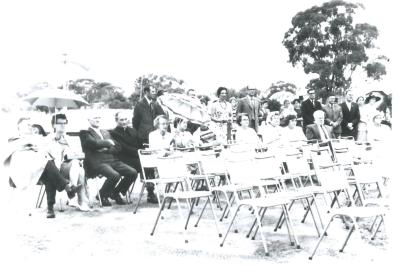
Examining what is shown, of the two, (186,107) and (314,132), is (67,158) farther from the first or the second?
(314,132)

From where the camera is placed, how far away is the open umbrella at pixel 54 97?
8509 millimetres

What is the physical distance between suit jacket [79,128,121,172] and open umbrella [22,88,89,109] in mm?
1247

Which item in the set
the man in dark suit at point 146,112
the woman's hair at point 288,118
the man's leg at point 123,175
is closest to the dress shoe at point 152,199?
the man's leg at point 123,175

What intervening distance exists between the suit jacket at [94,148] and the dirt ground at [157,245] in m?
1.11

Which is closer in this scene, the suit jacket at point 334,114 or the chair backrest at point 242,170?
the chair backrest at point 242,170

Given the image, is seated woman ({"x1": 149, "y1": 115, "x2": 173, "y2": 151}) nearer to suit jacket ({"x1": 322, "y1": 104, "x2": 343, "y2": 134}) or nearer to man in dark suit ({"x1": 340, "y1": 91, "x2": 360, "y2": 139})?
suit jacket ({"x1": 322, "y1": 104, "x2": 343, "y2": 134})

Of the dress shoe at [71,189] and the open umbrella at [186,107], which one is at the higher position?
the open umbrella at [186,107]

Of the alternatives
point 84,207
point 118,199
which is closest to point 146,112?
point 118,199

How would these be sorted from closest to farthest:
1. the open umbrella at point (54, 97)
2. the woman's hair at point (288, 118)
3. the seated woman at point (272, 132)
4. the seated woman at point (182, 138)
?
1. the seated woman at point (182, 138)
2. the open umbrella at point (54, 97)
3. the seated woman at point (272, 132)
4. the woman's hair at point (288, 118)

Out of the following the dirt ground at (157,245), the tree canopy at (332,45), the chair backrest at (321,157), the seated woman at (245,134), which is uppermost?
the tree canopy at (332,45)

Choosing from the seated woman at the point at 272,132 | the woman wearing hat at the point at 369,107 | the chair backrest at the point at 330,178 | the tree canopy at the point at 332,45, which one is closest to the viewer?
the chair backrest at the point at 330,178

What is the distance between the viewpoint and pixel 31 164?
6.89 metres

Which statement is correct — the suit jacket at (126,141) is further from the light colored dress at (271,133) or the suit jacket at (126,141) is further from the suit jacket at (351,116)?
the suit jacket at (351,116)

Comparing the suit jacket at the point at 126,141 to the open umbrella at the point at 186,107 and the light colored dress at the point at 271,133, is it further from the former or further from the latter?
the light colored dress at the point at 271,133
